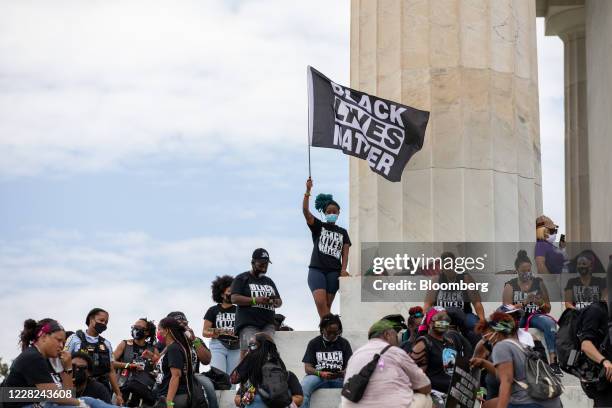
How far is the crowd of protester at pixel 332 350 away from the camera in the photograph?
58.5ft

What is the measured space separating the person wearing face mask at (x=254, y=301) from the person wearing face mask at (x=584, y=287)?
15.3ft

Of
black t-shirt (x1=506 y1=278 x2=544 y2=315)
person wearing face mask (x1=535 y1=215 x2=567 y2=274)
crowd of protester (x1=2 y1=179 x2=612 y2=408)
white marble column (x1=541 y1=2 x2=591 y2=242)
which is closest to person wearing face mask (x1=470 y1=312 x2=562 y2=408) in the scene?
crowd of protester (x1=2 y1=179 x2=612 y2=408)

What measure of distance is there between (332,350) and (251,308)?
5.42 ft

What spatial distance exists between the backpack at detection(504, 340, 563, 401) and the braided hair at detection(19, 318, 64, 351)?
551 cm

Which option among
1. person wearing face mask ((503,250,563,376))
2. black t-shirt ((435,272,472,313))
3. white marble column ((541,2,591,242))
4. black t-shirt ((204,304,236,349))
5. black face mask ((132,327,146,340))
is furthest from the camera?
white marble column ((541,2,591,242))

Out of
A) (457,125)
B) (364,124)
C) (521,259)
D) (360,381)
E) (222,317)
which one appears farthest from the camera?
(457,125)

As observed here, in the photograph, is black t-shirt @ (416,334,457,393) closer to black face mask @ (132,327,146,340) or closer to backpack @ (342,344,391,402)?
backpack @ (342,344,391,402)

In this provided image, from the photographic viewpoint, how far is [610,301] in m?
17.7

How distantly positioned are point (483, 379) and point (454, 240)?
6.75m

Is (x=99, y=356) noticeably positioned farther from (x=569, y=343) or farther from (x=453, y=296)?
(x=569, y=343)

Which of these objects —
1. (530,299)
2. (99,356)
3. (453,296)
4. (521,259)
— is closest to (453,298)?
(453,296)

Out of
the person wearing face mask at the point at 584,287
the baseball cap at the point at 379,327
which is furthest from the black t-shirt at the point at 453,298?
the baseball cap at the point at 379,327

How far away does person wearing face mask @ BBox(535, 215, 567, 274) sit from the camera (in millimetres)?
26906

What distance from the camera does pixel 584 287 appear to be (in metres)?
24.1
